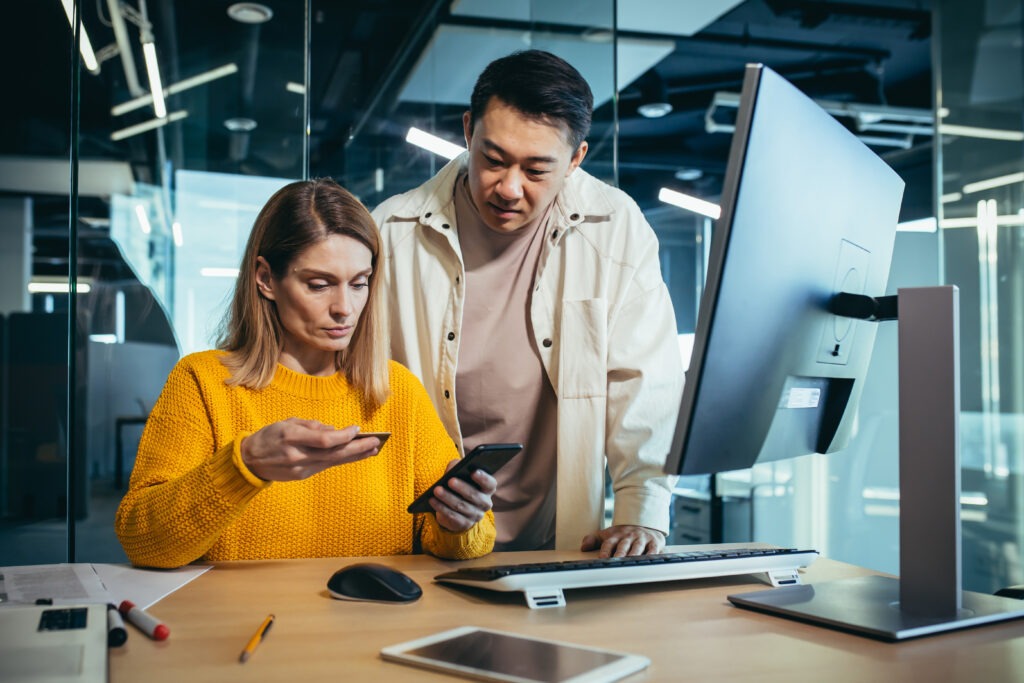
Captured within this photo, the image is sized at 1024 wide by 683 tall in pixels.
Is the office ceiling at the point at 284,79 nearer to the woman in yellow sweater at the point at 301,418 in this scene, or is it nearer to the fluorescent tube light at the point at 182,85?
A: the fluorescent tube light at the point at 182,85

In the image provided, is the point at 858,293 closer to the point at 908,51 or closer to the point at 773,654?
the point at 773,654

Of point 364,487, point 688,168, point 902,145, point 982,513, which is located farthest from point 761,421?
point 688,168

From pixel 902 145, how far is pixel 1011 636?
7.35 m

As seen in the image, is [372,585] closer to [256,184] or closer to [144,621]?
[144,621]

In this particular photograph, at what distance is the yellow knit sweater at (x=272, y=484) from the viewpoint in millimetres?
1306

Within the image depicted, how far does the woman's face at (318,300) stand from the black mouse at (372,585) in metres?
0.57

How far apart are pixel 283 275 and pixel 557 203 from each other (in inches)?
27.6

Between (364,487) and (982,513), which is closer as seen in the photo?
(364,487)

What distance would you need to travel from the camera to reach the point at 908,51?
6.12 metres

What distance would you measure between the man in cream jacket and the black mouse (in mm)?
A: 756

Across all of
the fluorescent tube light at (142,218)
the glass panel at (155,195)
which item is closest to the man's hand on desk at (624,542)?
the glass panel at (155,195)

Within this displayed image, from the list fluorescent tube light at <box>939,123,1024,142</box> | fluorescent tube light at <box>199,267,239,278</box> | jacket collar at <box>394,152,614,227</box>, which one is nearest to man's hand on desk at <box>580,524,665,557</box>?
jacket collar at <box>394,152,614,227</box>

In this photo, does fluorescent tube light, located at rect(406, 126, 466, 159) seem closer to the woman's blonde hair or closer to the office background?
the office background

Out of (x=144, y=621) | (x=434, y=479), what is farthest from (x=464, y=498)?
(x=144, y=621)
